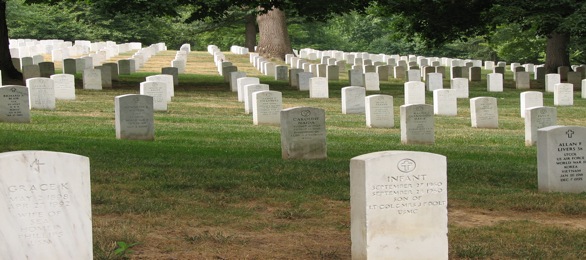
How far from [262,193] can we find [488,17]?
64.4 ft

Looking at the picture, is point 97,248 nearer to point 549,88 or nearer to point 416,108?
point 416,108

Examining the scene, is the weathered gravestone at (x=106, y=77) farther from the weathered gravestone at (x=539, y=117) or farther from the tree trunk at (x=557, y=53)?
the tree trunk at (x=557, y=53)

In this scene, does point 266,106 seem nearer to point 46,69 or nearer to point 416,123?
point 416,123

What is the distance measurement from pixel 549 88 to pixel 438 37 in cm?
418

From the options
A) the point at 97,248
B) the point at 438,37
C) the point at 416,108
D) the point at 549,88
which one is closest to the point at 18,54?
the point at 438,37

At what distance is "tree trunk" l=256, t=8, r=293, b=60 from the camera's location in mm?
47062

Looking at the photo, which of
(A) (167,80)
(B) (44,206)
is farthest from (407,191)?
(A) (167,80)

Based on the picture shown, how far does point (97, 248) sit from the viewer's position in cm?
830

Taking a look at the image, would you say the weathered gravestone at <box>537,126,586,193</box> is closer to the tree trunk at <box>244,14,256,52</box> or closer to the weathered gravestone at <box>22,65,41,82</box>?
the weathered gravestone at <box>22,65,41,82</box>

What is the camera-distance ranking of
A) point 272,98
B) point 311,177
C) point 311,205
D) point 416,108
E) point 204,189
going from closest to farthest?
point 311,205, point 204,189, point 311,177, point 416,108, point 272,98

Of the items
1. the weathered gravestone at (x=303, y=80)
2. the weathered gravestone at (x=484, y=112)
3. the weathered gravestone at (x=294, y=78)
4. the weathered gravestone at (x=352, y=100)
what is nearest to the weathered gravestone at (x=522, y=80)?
the weathered gravestone at (x=294, y=78)

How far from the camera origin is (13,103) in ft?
60.1

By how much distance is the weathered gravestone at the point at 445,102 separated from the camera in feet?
79.6

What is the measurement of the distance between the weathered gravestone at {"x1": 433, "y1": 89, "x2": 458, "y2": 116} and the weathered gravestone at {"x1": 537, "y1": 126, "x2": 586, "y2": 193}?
40.8ft
